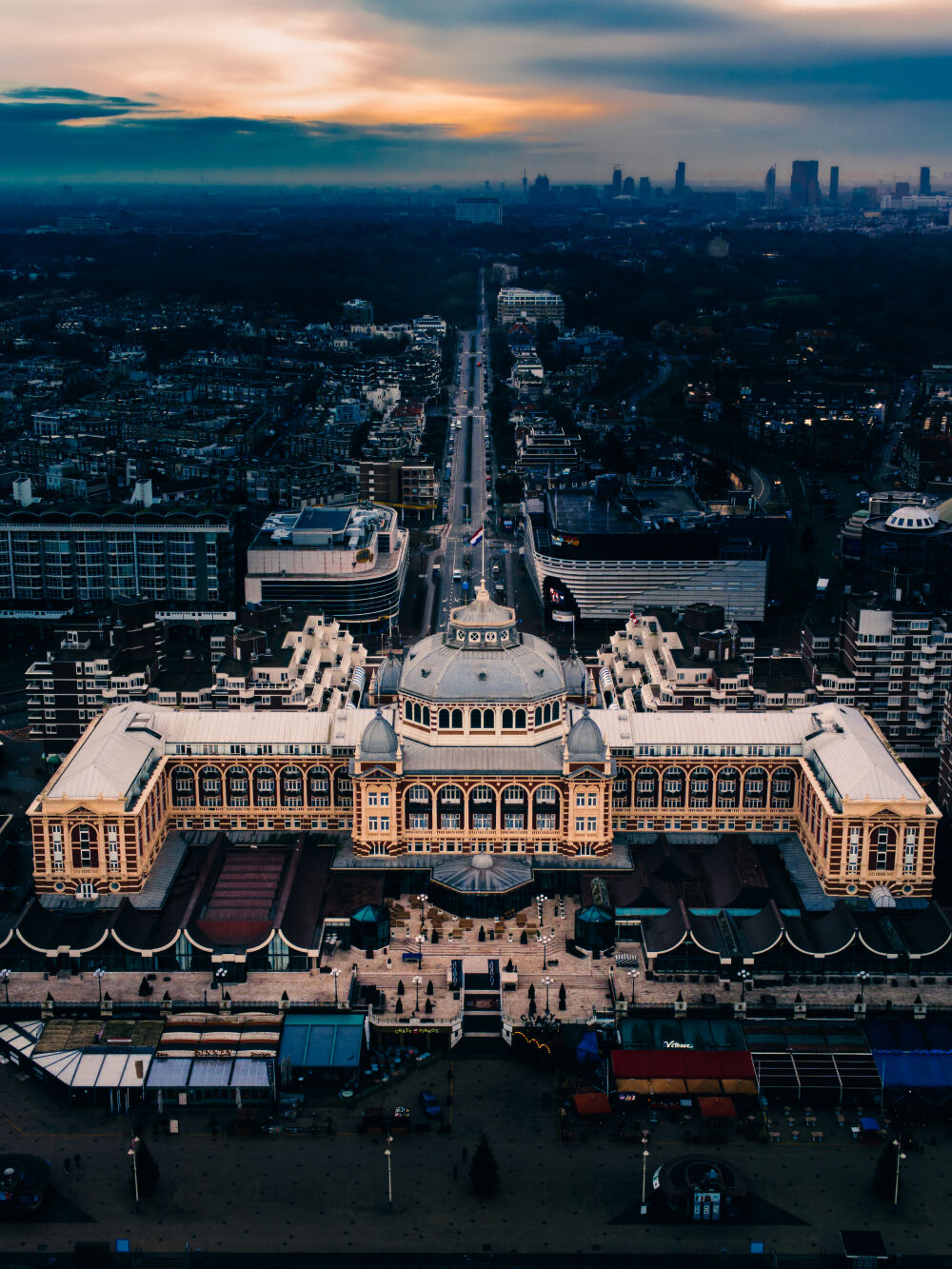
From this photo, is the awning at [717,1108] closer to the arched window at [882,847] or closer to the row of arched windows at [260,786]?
the arched window at [882,847]

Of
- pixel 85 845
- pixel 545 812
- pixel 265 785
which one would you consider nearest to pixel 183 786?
pixel 265 785

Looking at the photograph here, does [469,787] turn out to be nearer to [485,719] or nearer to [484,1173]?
[485,719]

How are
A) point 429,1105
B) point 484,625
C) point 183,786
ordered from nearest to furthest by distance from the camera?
point 429,1105 → point 183,786 → point 484,625

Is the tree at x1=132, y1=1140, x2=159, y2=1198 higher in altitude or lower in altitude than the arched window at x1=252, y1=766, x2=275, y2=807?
lower

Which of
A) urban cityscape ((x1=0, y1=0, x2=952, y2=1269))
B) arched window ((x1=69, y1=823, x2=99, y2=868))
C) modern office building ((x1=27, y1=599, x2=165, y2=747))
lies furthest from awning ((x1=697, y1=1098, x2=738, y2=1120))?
modern office building ((x1=27, y1=599, x2=165, y2=747))

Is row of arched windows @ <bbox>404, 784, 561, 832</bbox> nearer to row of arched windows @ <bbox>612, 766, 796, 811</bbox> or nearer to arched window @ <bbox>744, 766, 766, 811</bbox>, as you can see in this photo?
row of arched windows @ <bbox>612, 766, 796, 811</bbox>

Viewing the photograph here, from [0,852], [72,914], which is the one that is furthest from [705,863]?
[0,852]

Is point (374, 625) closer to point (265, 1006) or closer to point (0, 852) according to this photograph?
point (0, 852)

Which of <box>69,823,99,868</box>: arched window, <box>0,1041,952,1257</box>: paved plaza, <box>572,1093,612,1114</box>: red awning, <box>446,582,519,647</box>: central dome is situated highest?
<box>446,582,519,647</box>: central dome
